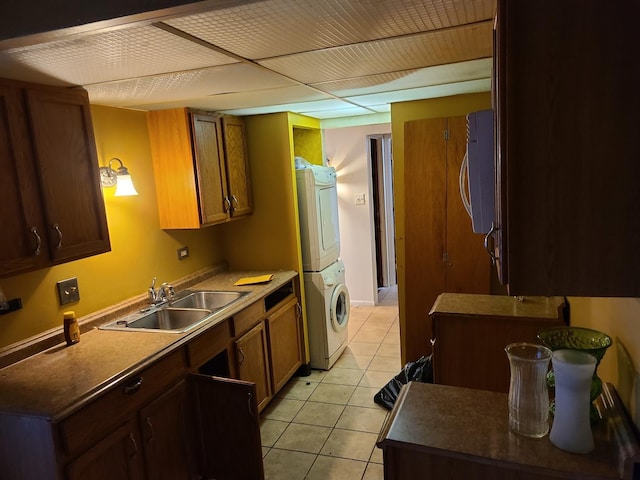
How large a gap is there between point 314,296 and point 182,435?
1675mm

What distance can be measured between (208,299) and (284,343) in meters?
0.67

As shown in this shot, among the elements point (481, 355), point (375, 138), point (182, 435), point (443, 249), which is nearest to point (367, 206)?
point (375, 138)

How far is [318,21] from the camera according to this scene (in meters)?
1.35

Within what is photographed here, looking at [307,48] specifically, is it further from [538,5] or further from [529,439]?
[529,439]

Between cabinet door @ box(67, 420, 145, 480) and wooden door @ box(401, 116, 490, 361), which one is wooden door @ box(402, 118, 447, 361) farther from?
cabinet door @ box(67, 420, 145, 480)

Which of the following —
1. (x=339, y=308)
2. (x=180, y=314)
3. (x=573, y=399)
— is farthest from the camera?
(x=339, y=308)

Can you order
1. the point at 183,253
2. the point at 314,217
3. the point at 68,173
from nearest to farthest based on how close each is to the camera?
1. the point at 68,173
2. the point at 183,253
3. the point at 314,217

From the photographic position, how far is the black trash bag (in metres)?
3.08

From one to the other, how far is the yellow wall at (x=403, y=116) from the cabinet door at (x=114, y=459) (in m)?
2.05

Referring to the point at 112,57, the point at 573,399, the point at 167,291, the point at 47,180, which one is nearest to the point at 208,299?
the point at 167,291

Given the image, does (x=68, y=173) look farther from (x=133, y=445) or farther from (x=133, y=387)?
(x=133, y=445)

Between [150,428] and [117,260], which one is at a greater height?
[117,260]

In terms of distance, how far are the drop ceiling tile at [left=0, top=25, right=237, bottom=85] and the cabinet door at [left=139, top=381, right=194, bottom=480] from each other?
1453 millimetres

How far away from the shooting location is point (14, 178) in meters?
1.84
